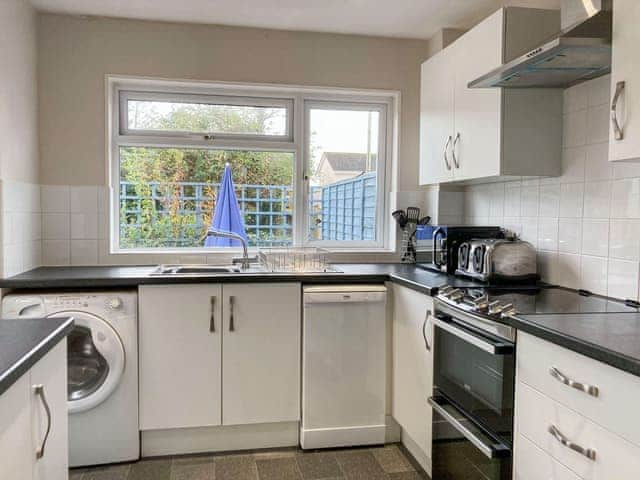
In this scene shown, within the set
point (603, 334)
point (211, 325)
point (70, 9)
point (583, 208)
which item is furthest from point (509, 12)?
point (70, 9)

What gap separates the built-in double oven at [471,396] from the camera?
171 cm

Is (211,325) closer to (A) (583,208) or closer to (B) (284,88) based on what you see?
(B) (284,88)

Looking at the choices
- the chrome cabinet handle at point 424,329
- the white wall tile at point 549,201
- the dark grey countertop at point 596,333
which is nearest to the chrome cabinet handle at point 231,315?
the chrome cabinet handle at point 424,329

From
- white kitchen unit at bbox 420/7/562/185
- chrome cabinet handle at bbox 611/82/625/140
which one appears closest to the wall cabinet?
white kitchen unit at bbox 420/7/562/185

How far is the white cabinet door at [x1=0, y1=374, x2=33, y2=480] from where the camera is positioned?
1063mm

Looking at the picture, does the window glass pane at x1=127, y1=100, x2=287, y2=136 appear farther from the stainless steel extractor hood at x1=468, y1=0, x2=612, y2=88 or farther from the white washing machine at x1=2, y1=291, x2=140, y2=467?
the stainless steel extractor hood at x1=468, y1=0, x2=612, y2=88

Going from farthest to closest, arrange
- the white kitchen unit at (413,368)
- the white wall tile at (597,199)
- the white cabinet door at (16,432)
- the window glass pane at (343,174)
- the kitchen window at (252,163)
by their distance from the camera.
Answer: the window glass pane at (343,174) → the kitchen window at (252,163) → the white kitchen unit at (413,368) → the white wall tile at (597,199) → the white cabinet door at (16,432)

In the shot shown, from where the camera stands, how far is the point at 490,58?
2.33m

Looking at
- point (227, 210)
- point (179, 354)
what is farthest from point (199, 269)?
point (179, 354)

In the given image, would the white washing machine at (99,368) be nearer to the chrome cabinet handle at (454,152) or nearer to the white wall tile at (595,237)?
the chrome cabinet handle at (454,152)

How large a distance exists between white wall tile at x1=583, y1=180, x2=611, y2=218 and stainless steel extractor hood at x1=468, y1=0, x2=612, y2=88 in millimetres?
444

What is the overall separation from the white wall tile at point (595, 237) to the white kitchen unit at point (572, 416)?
76cm

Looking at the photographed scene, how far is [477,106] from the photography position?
249cm

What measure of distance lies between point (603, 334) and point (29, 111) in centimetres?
294
